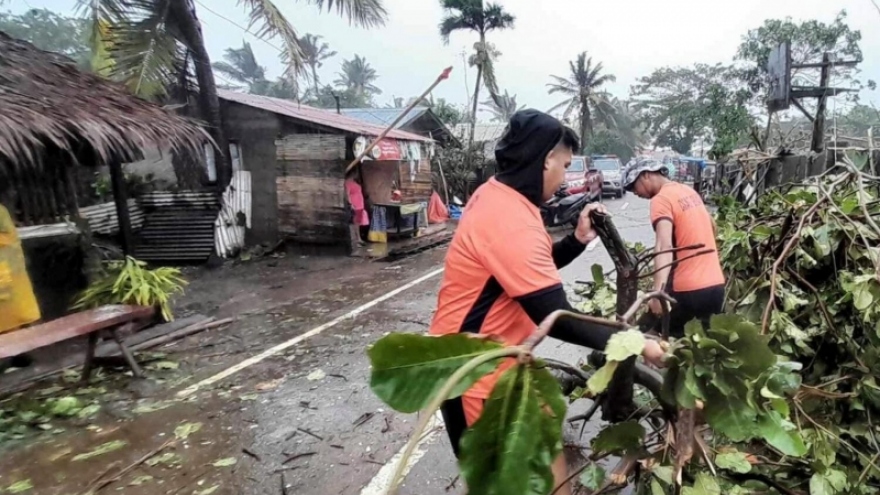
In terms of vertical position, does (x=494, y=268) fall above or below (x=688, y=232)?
above

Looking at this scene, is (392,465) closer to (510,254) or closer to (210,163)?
(510,254)

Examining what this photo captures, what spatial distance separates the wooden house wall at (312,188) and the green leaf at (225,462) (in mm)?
7888

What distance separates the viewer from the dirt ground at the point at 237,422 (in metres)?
3.34

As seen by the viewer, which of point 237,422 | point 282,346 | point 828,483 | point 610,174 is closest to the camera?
point 828,483

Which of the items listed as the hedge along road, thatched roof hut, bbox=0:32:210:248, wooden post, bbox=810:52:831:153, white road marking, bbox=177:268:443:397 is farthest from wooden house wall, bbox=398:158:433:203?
wooden post, bbox=810:52:831:153

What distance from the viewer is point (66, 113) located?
5723mm

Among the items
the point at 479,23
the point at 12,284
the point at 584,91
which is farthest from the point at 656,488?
the point at 584,91

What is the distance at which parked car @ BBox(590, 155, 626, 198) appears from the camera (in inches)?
971

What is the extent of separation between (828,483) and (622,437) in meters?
0.81

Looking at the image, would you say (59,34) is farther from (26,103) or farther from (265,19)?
(26,103)

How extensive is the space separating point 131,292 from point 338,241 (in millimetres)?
5912

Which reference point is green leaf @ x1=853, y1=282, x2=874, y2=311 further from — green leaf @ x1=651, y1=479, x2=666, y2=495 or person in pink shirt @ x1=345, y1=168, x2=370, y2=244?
person in pink shirt @ x1=345, y1=168, x2=370, y2=244

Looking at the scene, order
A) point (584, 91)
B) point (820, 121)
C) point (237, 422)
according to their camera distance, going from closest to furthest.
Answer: point (237, 422) → point (820, 121) → point (584, 91)

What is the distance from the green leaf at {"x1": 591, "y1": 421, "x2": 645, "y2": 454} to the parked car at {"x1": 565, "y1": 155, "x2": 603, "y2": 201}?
1420cm
